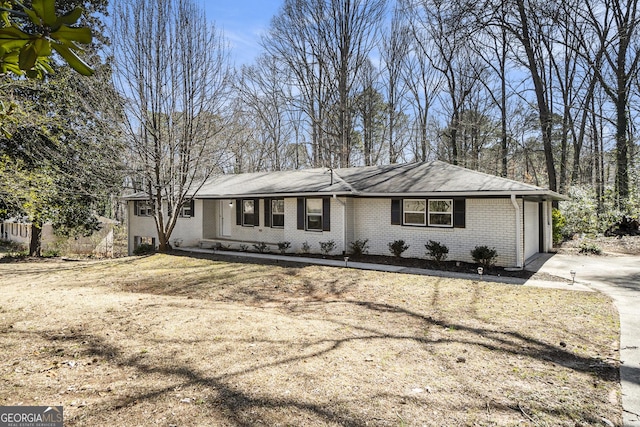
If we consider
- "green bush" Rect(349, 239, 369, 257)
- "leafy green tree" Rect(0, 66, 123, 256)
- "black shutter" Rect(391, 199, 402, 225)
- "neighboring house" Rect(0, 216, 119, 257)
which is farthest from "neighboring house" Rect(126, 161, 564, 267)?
"neighboring house" Rect(0, 216, 119, 257)

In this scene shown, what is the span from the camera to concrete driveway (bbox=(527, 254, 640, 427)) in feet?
12.0

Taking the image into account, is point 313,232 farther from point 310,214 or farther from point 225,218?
point 225,218

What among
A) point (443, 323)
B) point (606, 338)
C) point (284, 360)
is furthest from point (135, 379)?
point (606, 338)

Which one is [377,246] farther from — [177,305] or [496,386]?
[496,386]

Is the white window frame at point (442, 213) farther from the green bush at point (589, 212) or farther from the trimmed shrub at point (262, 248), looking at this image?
the green bush at point (589, 212)

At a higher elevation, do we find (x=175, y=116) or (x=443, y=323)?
(x=175, y=116)

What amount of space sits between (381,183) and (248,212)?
21.4ft

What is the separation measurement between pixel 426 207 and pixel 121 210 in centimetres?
4153

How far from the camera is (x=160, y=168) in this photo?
13.7 meters

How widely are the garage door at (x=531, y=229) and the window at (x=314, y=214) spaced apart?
7.25m

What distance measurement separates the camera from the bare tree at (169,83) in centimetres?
1255

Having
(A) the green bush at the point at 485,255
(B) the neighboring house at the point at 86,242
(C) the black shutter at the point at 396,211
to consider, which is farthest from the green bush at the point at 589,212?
(B) the neighboring house at the point at 86,242

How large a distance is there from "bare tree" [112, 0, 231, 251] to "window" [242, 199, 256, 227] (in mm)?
3222

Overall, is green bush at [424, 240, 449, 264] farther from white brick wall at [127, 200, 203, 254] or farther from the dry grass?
white brick wall at [127, 200, 203, 254]
